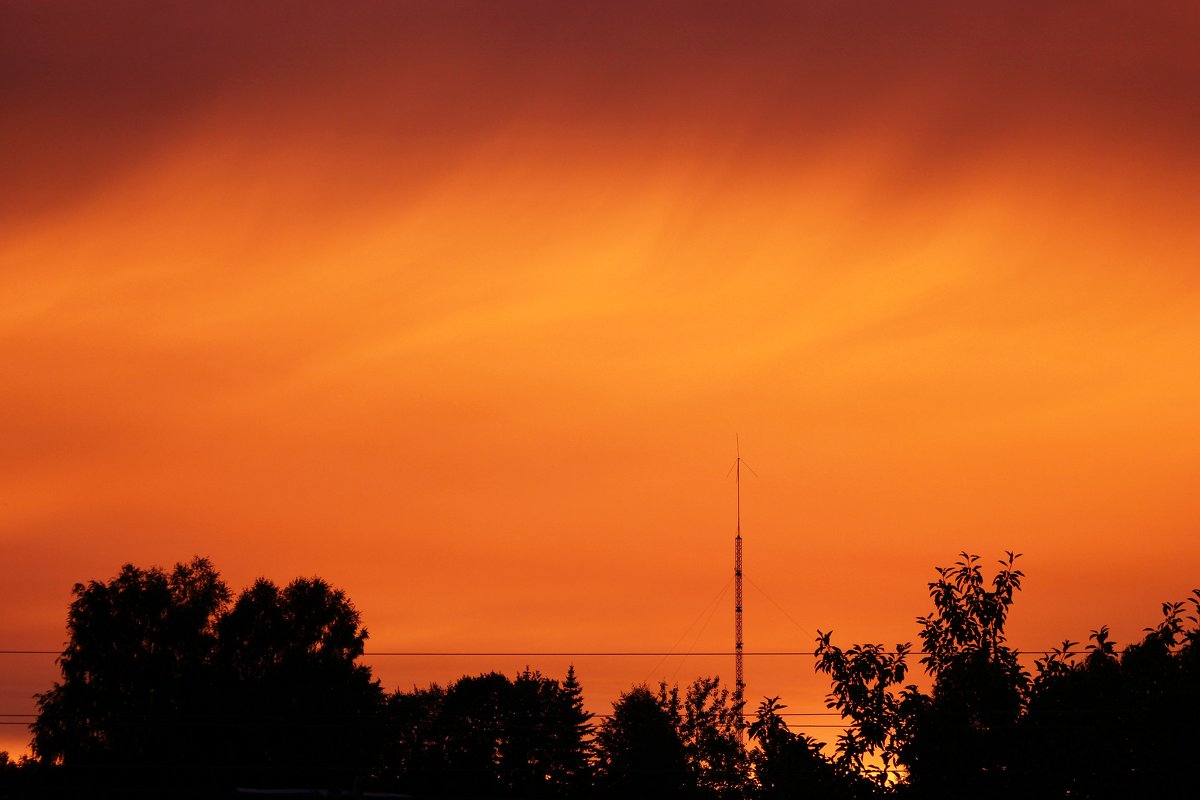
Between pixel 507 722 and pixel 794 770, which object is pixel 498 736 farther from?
pixel 794 770

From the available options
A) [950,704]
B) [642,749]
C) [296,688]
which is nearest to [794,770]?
[950,704]

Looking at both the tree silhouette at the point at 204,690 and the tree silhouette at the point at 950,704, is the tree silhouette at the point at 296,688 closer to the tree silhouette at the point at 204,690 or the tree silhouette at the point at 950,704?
the tree silhouette at the point at 204,690

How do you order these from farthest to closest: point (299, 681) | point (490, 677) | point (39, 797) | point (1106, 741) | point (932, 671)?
1. point (490, 677)
2. point (299, 681)
3. point (39, 797)
4. point (932, 671)
5. point (1106, 741)

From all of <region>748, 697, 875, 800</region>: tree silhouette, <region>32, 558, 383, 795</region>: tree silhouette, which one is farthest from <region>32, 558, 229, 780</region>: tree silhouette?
<region>748, 697, 875, 800</region>: tree silhouette

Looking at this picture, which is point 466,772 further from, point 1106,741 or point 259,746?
point 1106,741

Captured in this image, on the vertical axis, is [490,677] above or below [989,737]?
above

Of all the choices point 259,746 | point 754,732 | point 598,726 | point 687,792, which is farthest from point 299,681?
point 754,732

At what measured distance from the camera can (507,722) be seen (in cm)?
11494

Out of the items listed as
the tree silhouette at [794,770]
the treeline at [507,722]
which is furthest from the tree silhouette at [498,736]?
the tree silhouette at [794,770]

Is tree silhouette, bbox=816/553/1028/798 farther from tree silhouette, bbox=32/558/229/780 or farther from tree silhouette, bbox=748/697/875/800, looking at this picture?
tree silhouette, bbox=32/558/229/780

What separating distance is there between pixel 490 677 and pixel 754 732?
79468 mm

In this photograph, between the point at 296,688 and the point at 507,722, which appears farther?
the point at 507,722

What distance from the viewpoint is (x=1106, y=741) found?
1537 inches

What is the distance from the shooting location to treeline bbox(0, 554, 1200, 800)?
3953 cm
